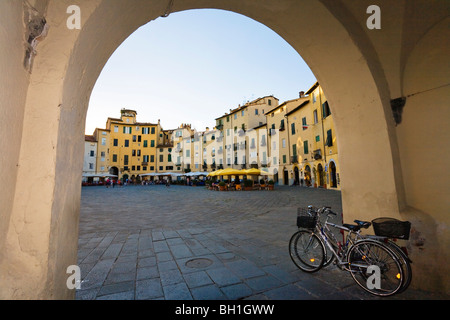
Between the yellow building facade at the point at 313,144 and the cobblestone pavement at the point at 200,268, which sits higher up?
the yellow building facade at the point at 313,144

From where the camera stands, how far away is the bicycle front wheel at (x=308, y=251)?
3.12 metres

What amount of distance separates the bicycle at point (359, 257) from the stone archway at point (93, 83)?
462mm

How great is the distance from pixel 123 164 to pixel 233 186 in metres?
36.7

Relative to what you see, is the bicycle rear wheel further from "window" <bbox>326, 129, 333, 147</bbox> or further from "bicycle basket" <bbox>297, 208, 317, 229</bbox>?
"window" <bbox>326, 129, 333, 147</bbox>

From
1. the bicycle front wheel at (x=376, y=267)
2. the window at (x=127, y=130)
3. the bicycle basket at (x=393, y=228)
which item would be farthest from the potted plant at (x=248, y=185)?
the window at (x=127, y=130)

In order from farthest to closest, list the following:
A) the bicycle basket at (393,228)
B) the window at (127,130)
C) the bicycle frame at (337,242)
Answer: the window at (127,130), the bicycle frame at (337,242), the bicycle basket at (393,228)

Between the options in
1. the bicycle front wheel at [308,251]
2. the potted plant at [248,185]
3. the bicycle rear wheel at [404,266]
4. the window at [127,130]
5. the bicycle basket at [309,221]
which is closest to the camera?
the bicycle rear wheel at [404,266]

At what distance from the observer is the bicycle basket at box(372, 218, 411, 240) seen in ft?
7.98

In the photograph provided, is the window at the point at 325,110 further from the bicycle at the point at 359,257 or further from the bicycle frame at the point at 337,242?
the bicycle frame at the point at 337,242

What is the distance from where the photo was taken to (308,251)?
3281mm

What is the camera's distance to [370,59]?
283cm

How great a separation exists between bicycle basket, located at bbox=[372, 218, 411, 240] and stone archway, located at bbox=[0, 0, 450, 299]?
0.33 metres
